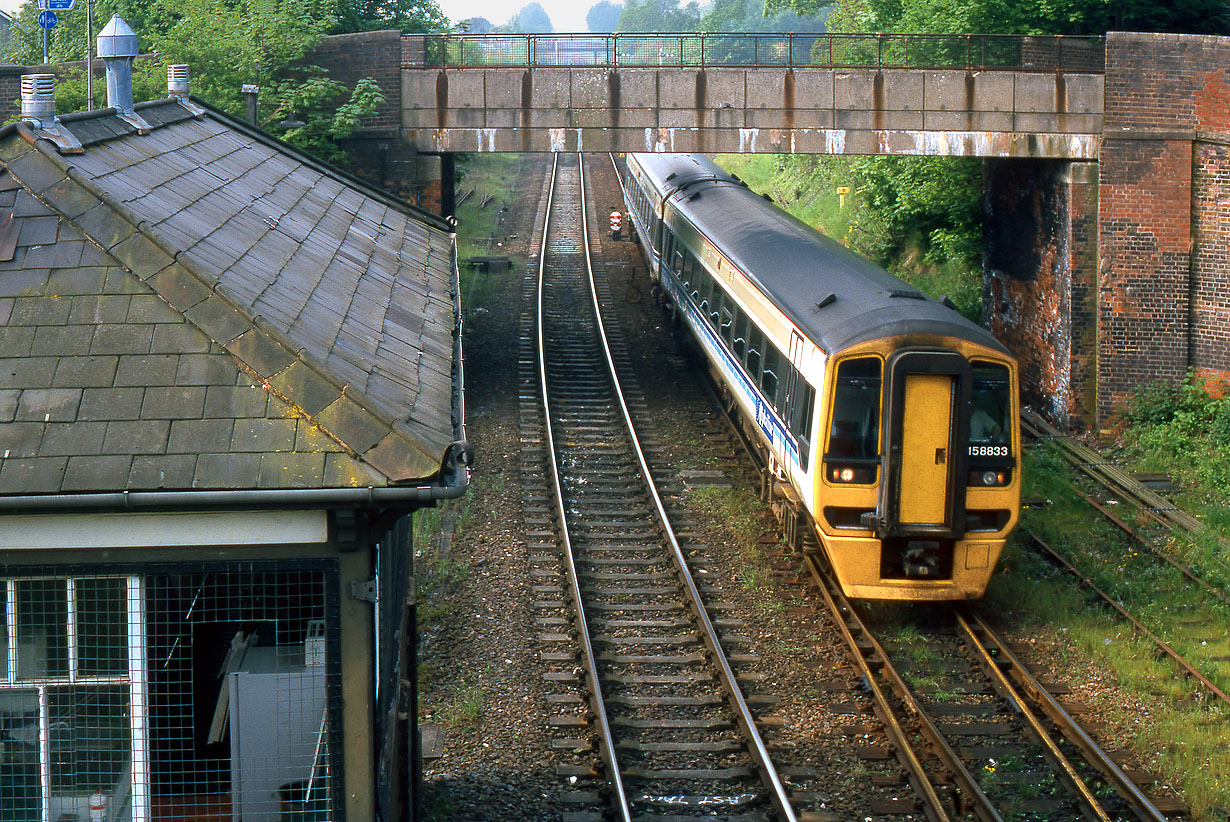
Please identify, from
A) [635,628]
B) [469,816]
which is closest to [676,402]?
[635,628]

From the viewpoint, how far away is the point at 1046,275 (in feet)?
63.6

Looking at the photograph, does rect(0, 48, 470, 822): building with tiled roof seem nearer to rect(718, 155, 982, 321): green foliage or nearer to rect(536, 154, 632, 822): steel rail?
rect(536, 154, 632, 822): steel rail

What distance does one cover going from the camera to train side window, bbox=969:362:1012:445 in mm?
10766

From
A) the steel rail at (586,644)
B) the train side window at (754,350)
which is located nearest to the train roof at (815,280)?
the train side window at (754,350)

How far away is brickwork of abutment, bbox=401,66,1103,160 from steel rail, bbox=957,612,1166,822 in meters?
9.30

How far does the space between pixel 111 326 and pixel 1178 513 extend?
41.7ft

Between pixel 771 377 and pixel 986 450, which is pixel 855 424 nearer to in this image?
pixel 986 450

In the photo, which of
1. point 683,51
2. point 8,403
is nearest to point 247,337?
point 8,403

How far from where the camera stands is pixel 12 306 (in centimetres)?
545

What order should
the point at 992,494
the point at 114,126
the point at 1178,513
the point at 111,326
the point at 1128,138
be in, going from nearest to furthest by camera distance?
1. the point at 111,326
2. the point at 114,126
3. the point at 992,494
4. the point at 1178,513
5. the point at 1128,138

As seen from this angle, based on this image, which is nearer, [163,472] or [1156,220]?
[163,472]

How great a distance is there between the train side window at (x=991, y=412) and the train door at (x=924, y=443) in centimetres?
27

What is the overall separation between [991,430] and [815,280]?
9.60ft

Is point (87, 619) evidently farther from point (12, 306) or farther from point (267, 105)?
point (267, 105)
